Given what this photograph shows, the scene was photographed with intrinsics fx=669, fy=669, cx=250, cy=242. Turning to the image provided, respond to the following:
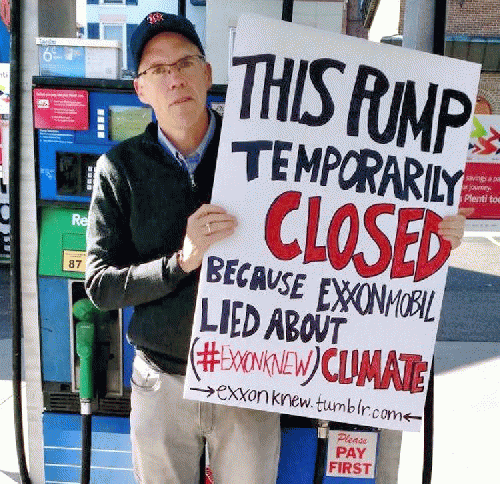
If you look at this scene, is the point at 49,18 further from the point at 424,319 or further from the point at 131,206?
the point at 424,319

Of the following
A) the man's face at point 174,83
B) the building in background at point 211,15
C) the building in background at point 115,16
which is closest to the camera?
the man's face at point 174,83

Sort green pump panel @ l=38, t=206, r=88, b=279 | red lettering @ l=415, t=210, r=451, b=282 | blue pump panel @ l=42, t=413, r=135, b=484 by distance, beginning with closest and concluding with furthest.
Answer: red lettering @ l=415, t=210, r=451, b=282 < green pump panel @ l=38, t=206, r=88, b=279 < blue pump panel @ l=42, t=413, r=135, b=484

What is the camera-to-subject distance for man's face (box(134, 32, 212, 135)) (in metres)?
1.82

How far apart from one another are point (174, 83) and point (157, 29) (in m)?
0.16

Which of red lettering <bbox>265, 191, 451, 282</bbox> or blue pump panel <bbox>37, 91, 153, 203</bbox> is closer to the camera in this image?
red lettering <bbox>265, 191, 451, 282</bbox>

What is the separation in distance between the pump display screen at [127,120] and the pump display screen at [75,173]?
0.12 metres

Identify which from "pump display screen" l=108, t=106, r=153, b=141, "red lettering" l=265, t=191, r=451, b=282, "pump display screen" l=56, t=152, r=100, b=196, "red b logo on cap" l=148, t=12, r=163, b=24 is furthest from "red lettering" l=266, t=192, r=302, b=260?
"pump display screen" l=56, t=152, r=100, b=196

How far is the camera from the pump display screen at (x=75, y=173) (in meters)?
2.53

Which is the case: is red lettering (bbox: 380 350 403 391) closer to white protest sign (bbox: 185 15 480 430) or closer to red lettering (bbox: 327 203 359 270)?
white protest sign (bbox: 185 15 480 430)

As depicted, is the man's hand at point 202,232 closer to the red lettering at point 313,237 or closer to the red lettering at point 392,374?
the red lettering at point 313,237

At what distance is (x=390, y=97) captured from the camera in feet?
6.16

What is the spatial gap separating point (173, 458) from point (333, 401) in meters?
0.50

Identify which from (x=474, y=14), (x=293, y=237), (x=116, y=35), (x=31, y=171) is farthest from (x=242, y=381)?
(x=116, y=35)

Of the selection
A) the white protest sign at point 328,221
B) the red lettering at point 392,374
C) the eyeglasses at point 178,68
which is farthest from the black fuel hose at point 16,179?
the red lettering at point 392,374
